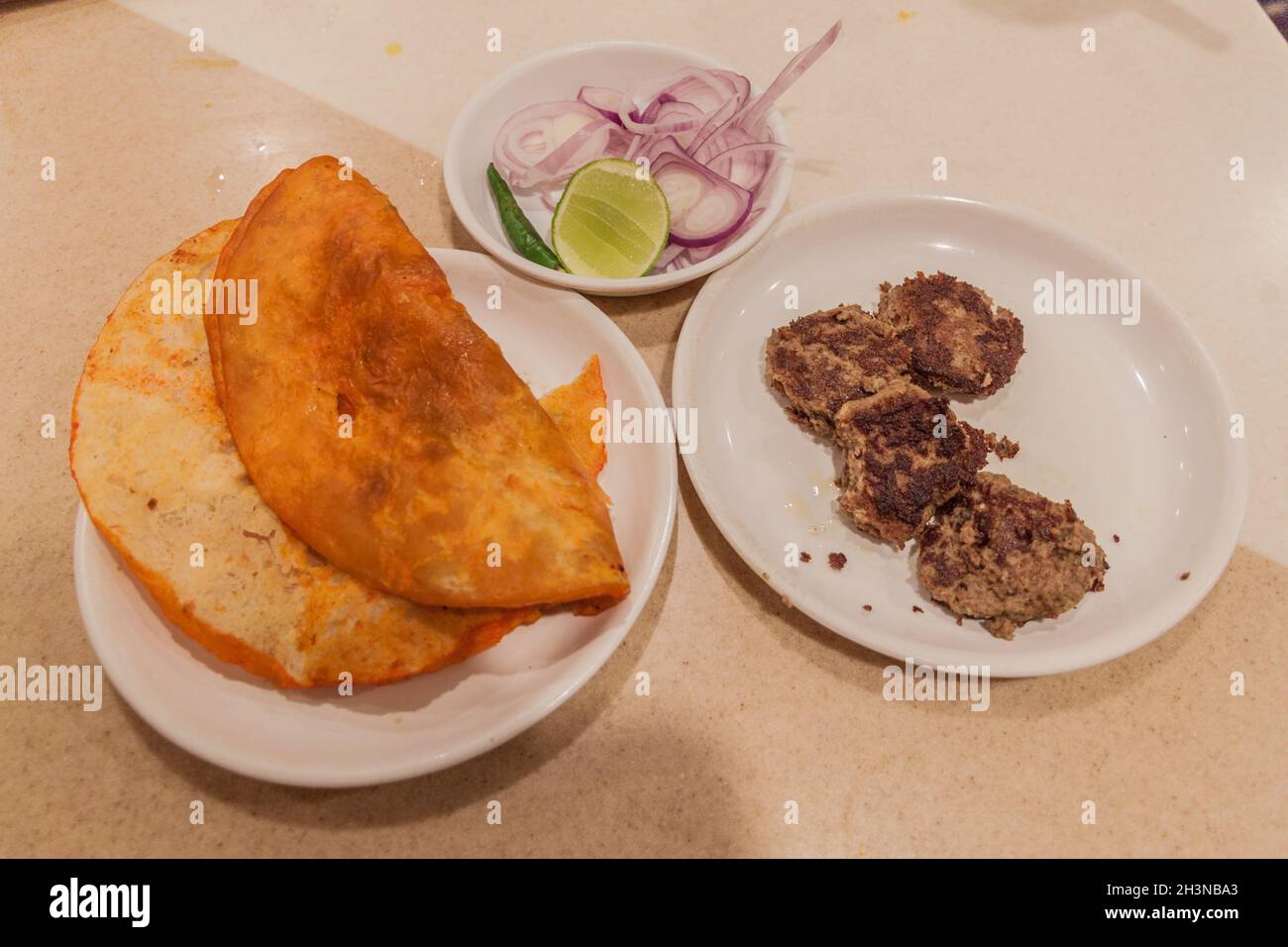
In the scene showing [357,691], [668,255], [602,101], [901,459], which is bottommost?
[357,691]

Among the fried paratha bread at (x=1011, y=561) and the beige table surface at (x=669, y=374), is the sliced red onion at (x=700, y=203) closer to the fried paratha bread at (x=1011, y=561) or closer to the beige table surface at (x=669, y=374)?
the beige table surface at (x=669, y=374)

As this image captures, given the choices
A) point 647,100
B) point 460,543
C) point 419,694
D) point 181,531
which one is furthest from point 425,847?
point 647,100

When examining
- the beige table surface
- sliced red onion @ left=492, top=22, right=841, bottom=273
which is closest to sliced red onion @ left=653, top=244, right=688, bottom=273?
sliced red onion @ left=492, top=22, right=841, bottom=273

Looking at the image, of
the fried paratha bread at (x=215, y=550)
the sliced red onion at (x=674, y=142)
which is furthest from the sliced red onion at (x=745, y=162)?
the fried paratha bread at (x=215, y=550)

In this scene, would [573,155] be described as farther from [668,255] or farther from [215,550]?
[215,550]

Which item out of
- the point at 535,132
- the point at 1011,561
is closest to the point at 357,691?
the point at 1011,561
